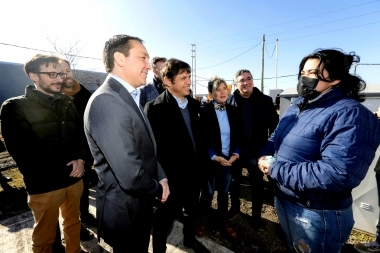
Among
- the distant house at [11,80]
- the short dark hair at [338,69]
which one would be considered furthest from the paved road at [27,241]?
the distant house at [11,80]

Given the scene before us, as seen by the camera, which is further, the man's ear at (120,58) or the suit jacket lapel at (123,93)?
the man's ear at (120,58)

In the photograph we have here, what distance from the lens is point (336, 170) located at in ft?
3.92

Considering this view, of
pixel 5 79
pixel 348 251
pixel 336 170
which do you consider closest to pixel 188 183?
pixel 336 170

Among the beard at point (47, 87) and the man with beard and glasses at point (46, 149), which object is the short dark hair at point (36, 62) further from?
the beard at point (47, 87)

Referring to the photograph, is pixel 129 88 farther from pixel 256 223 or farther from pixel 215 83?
pixel 256 223

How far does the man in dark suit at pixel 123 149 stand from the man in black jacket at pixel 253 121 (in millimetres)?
1810

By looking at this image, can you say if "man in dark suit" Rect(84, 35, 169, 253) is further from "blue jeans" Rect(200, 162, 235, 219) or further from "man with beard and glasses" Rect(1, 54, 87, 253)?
"blue jeans" Rect(200, 162, 235, 219)

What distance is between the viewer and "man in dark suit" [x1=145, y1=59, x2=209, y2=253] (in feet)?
7.09

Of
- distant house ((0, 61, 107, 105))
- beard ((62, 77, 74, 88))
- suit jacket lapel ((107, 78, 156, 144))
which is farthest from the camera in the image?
distant house ((0, 61, 107, 105))

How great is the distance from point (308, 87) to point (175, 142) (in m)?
1.38

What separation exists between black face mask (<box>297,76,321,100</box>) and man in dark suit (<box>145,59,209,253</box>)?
3.95 feet

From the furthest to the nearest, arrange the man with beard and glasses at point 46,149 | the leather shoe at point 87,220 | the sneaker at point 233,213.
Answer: the sneaker at point 233,213
the leather shoe at point 87,220
the man with beard and glasses at point 46,149

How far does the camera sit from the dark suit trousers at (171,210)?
2141 mm

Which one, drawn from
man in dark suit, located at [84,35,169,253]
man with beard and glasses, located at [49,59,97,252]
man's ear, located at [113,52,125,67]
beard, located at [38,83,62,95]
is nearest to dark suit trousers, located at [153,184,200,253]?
man in dark suit, located at [84,35,169,253]
